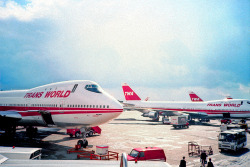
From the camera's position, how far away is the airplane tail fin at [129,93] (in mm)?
74062

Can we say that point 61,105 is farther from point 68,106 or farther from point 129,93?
point 129,93

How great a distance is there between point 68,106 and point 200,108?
4518 centimetres

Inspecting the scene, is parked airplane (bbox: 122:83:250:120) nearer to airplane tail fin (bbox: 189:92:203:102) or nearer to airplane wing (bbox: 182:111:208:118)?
airplane wing (bbox: 182:111:208:118)

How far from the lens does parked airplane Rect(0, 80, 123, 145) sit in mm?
22500

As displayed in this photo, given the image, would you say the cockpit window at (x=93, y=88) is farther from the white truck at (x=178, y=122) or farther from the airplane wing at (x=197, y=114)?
the airplane wing at (x=197, y=114)

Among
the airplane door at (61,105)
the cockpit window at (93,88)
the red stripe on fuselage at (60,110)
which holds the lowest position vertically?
the red stripe on fuselage at (60,110)

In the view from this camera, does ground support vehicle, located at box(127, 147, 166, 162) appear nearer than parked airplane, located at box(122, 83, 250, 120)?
Yes

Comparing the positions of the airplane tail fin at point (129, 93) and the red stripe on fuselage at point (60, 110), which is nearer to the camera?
the red stripe on fuselage at point (60, 110)

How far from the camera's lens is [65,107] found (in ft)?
78.7

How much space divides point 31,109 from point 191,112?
45.5m

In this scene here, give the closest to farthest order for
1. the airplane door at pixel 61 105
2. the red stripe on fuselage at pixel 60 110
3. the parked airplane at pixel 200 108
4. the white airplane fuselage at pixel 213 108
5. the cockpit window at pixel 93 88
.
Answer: the red stripe on fuselage at pixel 60 110, the cockpit window at pixel 93 88, the airplane door at pixel 61 105, the white airplane fuselage at pixel 213 108, the parked airplane at pixel 200 108

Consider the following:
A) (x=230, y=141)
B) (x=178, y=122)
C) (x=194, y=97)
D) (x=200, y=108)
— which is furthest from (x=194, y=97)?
(x=230, y=141)

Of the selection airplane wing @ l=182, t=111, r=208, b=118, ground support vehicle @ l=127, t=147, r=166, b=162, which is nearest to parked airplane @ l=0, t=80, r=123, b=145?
→ ground support vehicle @ l=127, t=147, r=166, b=162

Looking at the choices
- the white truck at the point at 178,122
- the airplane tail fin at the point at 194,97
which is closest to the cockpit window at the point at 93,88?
the white truck at the point at 178,122
